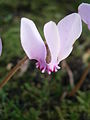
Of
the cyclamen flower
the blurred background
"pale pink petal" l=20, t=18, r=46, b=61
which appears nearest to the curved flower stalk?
the cyclamen flower

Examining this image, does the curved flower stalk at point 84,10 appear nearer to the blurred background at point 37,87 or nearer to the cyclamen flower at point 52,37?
the cyclamen flower at point 52,37

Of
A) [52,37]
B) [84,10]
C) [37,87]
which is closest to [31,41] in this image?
[52,37]

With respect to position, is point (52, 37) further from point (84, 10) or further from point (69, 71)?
point (69, 71)

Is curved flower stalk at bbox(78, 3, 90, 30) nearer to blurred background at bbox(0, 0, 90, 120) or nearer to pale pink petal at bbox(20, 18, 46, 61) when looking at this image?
pale pink petal at bbox(20, 18, 46, 61)

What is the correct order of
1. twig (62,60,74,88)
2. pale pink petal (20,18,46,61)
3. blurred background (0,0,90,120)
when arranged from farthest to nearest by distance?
1. twig (62,60,74,88)
2. blurred background (0,0,90,120)
3. pale pink petal (20,18,46,61)

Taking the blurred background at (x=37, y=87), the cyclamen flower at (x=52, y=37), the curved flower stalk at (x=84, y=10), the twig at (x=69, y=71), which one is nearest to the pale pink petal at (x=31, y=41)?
the cyclamen flower at (x=52, y=37)

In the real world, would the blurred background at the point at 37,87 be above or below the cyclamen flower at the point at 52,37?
below

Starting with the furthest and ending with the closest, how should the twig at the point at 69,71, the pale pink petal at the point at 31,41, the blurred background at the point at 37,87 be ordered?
the twig at the point at 69,71 < the blurred background at the point at 37,87 < the pale pink petal at the point at 31,41
